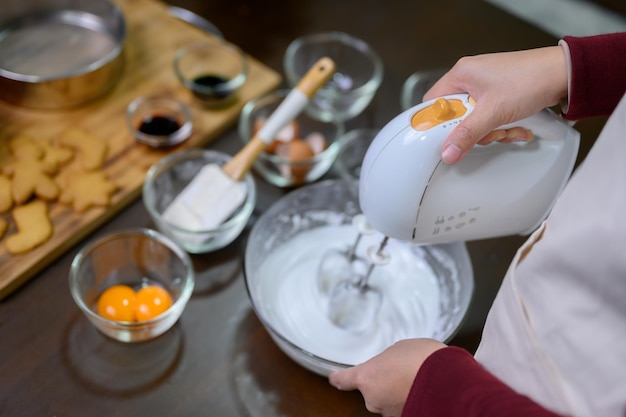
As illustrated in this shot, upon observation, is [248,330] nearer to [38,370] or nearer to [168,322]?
[168,322]

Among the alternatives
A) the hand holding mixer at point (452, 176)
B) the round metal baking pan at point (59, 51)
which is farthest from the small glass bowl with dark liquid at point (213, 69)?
the hand holding mixer at point (452, 176)

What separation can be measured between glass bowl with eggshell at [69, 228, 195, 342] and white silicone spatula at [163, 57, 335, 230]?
59mm

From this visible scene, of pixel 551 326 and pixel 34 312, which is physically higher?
pixel 551 326

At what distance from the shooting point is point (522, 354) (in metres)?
0.59

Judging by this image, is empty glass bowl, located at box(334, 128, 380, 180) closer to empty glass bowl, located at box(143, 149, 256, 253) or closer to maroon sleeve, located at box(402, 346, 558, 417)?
empty glass bowl, located at box(143, 149, 256, 253)

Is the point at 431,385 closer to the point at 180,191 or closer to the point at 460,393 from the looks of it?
the point at 460,393

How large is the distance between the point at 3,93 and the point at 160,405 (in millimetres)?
582

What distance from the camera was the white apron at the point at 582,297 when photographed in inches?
20.5

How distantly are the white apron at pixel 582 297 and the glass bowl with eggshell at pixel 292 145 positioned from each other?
500 mm

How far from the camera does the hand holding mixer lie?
0.65 m

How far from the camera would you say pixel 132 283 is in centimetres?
93

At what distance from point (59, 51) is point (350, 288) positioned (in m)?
0.67

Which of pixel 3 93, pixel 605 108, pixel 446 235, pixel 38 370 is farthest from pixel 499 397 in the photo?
pixel 3 93

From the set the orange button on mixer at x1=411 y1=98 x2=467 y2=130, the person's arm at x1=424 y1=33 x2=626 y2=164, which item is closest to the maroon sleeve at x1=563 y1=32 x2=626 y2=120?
the person's arm at x1=424 y1=33 x2=626 y2=164
